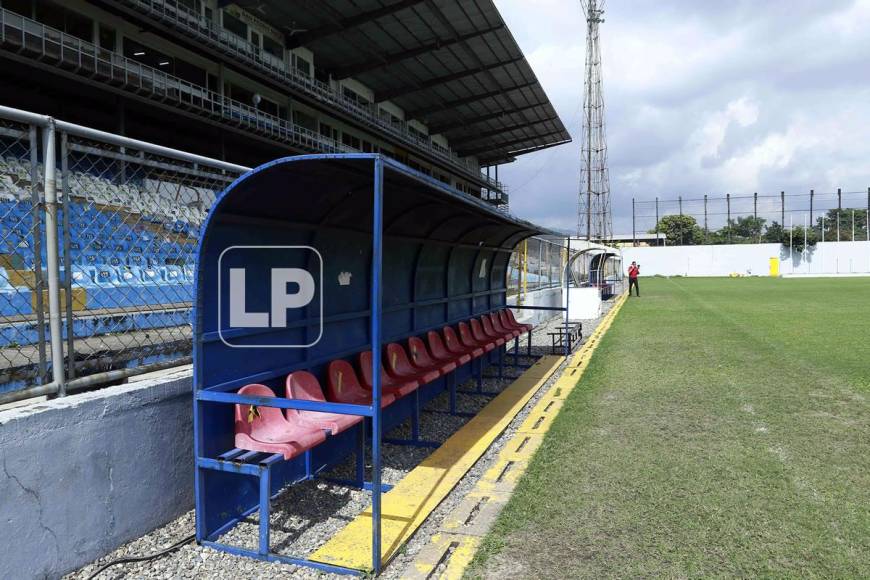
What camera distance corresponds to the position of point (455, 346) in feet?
27.4

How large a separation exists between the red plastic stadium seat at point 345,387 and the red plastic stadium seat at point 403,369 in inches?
24.8

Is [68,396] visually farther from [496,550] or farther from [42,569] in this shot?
[496,550]

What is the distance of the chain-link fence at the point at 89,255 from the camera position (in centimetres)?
328

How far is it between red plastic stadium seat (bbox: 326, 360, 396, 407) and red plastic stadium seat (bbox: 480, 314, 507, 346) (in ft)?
12.8

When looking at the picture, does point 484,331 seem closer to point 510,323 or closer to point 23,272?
point 510,323

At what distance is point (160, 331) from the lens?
429 centimetres

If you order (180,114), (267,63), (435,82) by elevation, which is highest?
(435,82)

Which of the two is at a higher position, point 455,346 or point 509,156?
point 509,156

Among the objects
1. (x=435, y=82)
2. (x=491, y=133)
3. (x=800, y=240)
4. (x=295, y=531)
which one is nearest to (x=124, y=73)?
(x=435, y=82)

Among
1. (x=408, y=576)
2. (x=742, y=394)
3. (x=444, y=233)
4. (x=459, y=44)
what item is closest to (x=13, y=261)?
(x=408, y=576)

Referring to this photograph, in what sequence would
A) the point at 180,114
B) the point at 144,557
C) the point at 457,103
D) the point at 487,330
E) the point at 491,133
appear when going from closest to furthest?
the point at 144,557 → the point at 487,330 → the point at 180,114 → the point at 457,103 → the point at 491,133

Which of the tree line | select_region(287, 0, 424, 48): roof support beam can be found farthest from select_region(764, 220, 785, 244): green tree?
select_region(287, 0, 424, 48): roof support beam

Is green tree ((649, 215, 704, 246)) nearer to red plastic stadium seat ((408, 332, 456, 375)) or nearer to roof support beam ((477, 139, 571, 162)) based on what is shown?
roof support beam ((477, 139, 571, 162))

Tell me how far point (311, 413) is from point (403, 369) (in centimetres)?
201
